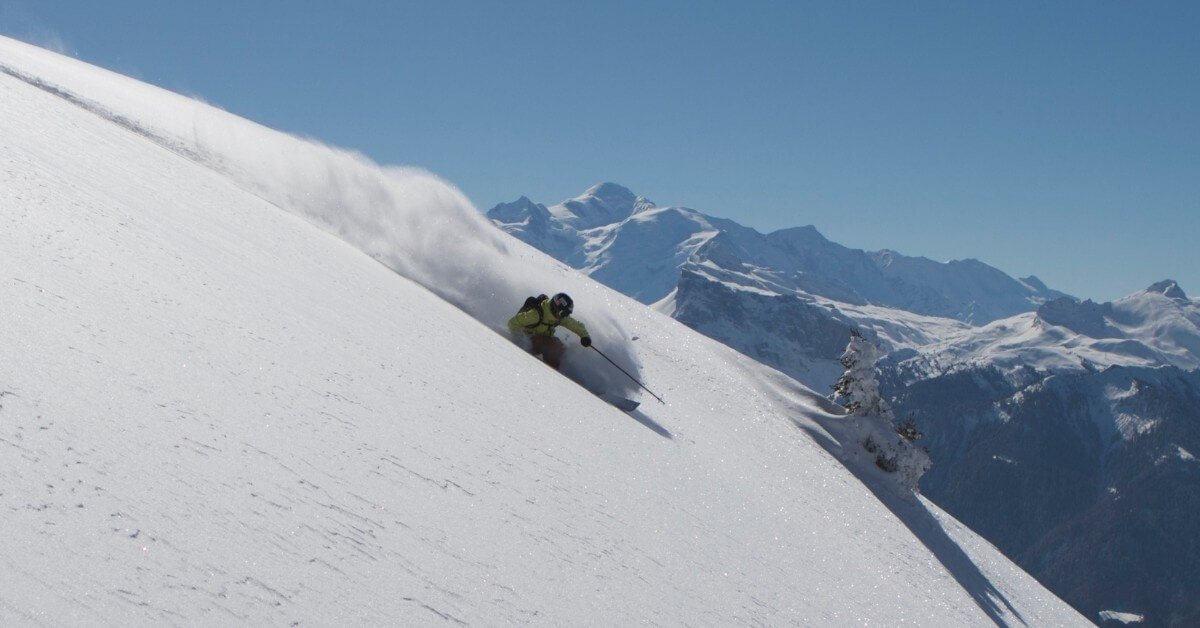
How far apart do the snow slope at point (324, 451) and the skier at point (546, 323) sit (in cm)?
101

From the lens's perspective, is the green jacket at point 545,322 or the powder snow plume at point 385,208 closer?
the green jacket at point 545,322

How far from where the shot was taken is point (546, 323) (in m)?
17.8

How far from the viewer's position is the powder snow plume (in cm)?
2011

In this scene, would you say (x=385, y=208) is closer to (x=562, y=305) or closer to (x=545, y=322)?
(x=545, y=322)

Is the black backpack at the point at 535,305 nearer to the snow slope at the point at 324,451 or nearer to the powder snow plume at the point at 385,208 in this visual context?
the snow slope at the point at 324,451

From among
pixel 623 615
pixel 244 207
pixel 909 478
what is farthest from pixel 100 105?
pixel 909 478

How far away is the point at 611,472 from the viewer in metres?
11.5

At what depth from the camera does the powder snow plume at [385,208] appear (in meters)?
20.1

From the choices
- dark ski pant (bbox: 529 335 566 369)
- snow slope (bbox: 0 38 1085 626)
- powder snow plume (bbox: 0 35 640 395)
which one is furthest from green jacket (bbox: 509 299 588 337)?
snow slope (bbox: 0 38 1085 626)

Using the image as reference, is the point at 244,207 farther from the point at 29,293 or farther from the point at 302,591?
the point at 302,591

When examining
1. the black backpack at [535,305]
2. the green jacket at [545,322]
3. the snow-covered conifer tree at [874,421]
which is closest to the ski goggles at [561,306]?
the green jacket at [545,322]

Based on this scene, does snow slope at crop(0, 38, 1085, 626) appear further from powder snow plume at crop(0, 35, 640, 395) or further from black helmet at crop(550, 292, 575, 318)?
black helmet at crop(550, 292, 575, 318)

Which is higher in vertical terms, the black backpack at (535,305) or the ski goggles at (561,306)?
the ski goggles at (561,306)

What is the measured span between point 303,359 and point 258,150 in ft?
54.7
